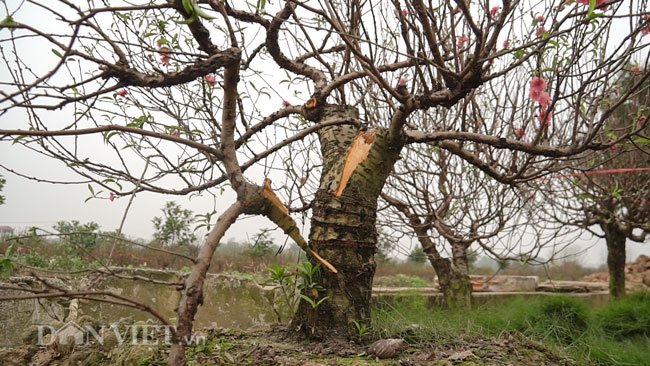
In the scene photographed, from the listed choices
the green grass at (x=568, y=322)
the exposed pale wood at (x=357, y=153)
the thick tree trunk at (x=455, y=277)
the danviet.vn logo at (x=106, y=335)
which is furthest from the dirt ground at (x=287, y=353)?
the thick tree trunk at (x=455, y=277)

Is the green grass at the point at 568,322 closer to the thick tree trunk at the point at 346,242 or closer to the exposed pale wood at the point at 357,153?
the thick tree trunk at the point at 346,242

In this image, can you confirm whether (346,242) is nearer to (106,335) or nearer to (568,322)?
(106,335)

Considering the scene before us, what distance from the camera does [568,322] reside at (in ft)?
12.7

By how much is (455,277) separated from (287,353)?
3191 millimetres

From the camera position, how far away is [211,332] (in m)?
2.03

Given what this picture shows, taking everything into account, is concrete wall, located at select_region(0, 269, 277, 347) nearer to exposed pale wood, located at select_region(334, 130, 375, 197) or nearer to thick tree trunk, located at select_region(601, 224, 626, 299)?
exposed pale wood, located at select_region(334, 130, 375, 197)

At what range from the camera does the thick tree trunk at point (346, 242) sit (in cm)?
188

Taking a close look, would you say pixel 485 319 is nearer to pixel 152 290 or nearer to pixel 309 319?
pixel 309 319

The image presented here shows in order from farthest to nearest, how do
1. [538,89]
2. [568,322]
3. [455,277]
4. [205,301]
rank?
[455,277]
[568,322]
[205,301]
[538,89]

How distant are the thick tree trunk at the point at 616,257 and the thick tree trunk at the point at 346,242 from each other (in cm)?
617

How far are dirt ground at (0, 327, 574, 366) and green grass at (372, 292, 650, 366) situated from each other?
13.3 inches

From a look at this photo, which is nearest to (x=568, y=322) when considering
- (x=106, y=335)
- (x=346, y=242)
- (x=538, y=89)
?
(x=538, y=89)

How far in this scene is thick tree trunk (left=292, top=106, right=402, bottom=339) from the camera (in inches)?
74.0

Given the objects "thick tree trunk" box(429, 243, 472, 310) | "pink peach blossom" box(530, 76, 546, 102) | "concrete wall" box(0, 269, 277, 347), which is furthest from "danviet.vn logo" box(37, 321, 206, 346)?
"thick tree trunk" box(429, 243, 472, 310)
